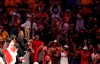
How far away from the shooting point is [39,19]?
20.6 m

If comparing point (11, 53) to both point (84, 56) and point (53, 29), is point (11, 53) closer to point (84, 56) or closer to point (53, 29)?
point (84, 56)

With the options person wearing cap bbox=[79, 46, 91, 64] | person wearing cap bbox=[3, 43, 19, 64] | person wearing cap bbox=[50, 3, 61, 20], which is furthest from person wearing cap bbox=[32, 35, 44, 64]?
person wearing cap bbox=[3, 43, 19, 64]

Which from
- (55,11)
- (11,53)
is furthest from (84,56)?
(11,53)

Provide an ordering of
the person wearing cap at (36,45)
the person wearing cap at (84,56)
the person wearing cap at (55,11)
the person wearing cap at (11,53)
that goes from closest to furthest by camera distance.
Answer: the person wearing cap at (11,53), the person wearing cap at (36,45), the person wearing cap at (84,56), the person wearing cap at (55,11)

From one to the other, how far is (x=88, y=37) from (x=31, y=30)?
2.45m

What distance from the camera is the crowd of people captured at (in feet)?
57.7

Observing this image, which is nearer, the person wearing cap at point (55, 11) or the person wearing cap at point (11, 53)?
the person wearing cap at point (11, 53)

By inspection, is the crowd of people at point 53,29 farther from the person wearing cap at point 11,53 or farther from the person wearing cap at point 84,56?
the person wearing cap at point 11,53

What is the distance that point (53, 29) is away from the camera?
20.0 m

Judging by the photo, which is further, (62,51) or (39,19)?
(39,19)

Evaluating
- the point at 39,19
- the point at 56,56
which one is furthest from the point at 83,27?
the point at 56,56

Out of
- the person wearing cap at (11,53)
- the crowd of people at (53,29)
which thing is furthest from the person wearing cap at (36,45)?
the person wearing cap at (11,53)

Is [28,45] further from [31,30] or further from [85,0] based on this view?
[85,0]

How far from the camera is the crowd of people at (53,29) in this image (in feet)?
57.7
